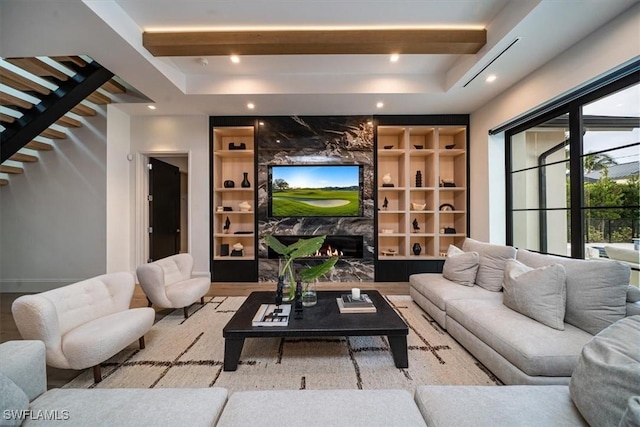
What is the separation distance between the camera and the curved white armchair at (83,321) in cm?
168

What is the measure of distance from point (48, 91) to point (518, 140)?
6.35 meters

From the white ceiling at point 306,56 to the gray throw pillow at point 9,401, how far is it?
2672mm

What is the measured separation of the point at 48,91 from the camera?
3273mm

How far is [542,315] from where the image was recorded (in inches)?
75.5

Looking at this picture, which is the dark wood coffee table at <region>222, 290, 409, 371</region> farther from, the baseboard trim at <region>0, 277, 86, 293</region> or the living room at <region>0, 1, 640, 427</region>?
the baseboard trim at <region>0, 277, 86, 293</region>

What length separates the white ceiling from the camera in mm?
2285

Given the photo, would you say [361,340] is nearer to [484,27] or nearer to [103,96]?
[484,27]

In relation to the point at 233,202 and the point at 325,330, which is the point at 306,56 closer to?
the point at 233,202

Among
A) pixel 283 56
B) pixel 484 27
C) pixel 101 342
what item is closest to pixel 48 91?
pixel 283 56

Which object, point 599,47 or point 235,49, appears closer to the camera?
point 599,47

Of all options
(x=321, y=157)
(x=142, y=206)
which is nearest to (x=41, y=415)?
(x=321, y=157)

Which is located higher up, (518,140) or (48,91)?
(48,91)

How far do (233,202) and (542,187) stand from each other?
15.6 feet

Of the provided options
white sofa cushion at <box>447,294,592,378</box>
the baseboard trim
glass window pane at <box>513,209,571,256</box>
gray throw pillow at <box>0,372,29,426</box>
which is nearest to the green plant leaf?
white sofa cushion at <box>447,294,592,378</box>
